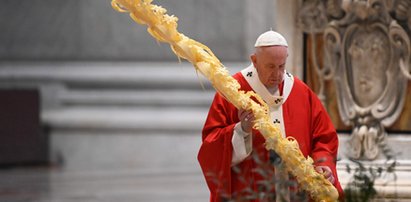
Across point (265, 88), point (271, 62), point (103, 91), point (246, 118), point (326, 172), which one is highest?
point (271, 62)

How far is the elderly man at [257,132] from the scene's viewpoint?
6.63 meters

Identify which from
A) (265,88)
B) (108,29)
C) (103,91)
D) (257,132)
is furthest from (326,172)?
(108,29)

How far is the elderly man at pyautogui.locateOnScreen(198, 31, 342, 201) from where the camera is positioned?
663 cm

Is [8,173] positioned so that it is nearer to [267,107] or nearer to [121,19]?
[121,19]

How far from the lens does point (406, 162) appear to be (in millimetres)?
7953

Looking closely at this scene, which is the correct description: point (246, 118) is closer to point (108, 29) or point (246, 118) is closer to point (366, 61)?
point (366, 61)

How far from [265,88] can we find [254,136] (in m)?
0.25

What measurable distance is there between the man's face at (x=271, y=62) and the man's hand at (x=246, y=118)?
0.91 feet

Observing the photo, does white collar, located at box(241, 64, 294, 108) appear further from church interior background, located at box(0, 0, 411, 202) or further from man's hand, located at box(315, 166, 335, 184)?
church interior background, located at box(0, 0, 411, 202)

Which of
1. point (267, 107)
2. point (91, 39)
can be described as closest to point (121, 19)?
point (91, 39)

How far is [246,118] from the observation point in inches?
255

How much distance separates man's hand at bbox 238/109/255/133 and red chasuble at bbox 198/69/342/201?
17 centimetres

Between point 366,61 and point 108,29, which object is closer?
point 366,61

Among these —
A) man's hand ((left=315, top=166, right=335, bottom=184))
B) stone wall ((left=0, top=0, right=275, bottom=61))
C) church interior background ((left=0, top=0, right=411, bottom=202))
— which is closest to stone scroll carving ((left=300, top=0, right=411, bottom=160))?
man's hand ((left=315, top=166, right=335, bottom=184))
